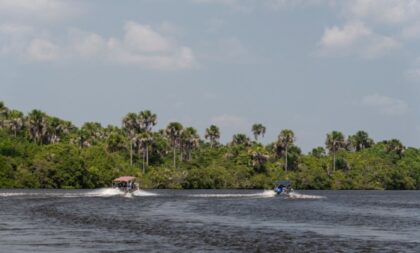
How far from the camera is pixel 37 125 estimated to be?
176125mm

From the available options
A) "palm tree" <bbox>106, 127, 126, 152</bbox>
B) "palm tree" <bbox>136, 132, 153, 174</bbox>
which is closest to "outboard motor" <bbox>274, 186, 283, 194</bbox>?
"palm tree" <bbox>136, 132, 153, 174</bbox>

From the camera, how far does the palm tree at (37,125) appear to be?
174375 mm

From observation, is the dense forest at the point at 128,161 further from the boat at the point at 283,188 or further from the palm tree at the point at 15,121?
the boat at the point at 283,188

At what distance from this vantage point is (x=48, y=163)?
152 meters

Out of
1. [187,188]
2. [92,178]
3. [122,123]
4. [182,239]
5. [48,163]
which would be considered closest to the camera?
[182,239]

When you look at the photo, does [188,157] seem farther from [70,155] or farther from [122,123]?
[70,155]

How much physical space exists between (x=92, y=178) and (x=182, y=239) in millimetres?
121261

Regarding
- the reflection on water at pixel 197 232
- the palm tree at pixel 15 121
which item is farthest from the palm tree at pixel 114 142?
the reflection on water at pixel 197 232

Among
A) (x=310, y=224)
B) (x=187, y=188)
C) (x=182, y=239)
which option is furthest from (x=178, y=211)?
(x=187, y=188)

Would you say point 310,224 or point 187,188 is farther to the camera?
point 187,188

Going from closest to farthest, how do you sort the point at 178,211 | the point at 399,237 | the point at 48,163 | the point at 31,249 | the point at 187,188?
1. the point at 31,249
2. the point at 399,237
3. the point at 178,211
4. the point at 48,163
5. the point at 187,188

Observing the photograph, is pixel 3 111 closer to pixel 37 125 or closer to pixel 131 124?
pixel 37 125

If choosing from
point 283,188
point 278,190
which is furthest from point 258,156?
point 278,190

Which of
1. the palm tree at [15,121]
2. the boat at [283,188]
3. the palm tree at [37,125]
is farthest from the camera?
the palm tree at [15,121]
